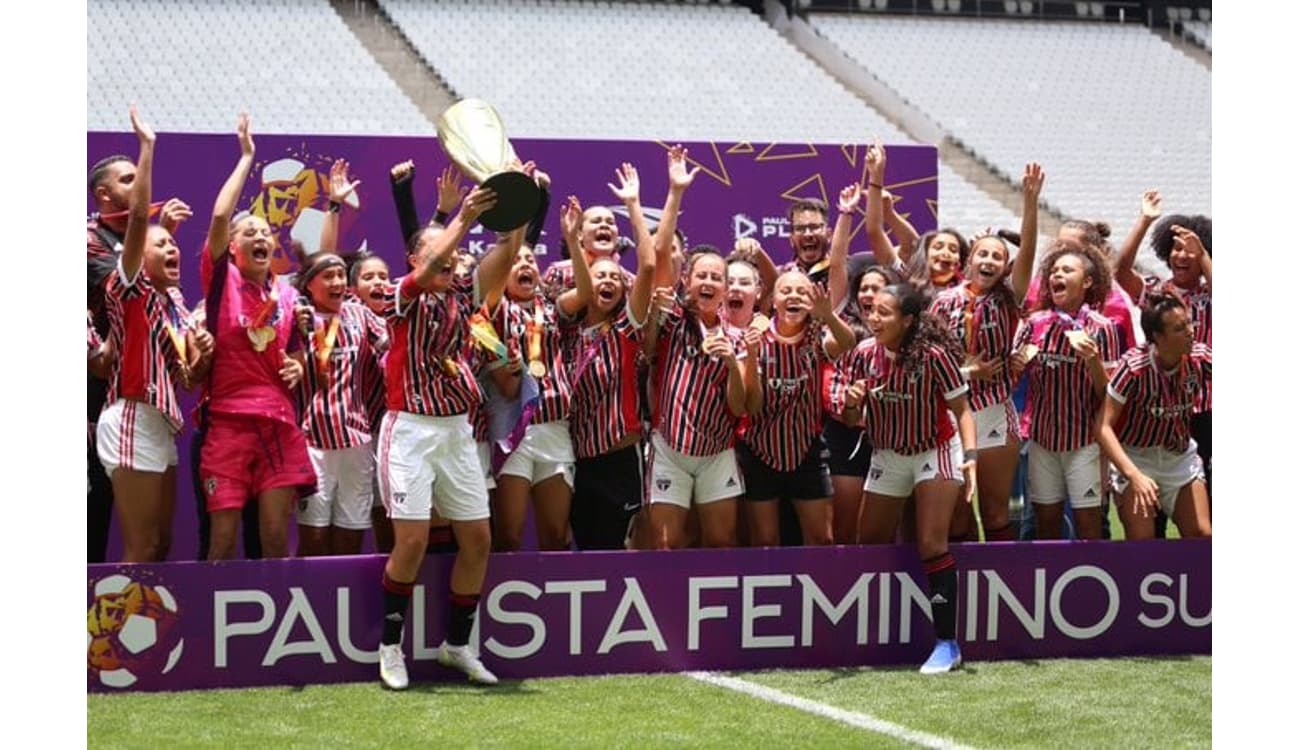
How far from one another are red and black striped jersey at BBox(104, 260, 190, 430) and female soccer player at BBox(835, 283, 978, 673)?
8.53 ft

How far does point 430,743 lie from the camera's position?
5055 mm

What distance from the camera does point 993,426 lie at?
23.1 ft

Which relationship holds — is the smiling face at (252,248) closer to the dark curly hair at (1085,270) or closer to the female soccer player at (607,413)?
the female soccer player at (607,413)

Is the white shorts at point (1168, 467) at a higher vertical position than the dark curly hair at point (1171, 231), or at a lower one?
lower

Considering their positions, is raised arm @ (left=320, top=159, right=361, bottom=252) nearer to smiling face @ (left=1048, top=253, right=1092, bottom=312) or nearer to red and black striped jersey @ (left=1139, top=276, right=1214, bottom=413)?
smiling face @ (left=1048, top=253, right=1092, bottom=312)

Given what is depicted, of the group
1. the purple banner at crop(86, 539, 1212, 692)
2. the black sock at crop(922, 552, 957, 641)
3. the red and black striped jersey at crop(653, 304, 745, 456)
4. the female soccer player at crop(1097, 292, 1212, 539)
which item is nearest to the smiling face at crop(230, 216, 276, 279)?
the purple banner at crop(86, 539, 1212, 692)

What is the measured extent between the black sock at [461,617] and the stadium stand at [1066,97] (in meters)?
16.9

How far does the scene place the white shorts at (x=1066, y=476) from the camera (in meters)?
7.04

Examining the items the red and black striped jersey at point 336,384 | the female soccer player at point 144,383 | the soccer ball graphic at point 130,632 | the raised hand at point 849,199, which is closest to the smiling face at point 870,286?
the raised hand at point 849,199

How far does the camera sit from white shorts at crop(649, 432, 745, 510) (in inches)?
259

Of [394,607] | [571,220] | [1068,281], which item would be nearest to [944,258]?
[1068,281]

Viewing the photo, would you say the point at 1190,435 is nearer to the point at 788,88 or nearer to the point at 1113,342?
the point at 1113,342

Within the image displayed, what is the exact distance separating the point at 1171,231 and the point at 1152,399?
1.05 m

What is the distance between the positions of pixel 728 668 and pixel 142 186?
2783 mm
